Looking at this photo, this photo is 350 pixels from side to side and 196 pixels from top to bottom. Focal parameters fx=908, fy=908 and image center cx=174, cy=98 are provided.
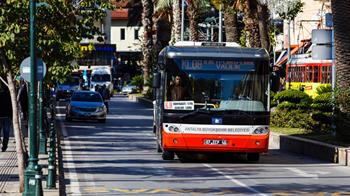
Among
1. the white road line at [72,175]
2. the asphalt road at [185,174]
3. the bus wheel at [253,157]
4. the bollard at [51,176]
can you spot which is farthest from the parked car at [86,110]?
the bollard at [51,176]

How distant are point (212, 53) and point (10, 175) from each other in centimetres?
673

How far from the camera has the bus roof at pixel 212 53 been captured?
22.7 metres

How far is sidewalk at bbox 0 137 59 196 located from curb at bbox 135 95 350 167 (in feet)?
24.4

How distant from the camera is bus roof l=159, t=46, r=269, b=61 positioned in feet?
74.4

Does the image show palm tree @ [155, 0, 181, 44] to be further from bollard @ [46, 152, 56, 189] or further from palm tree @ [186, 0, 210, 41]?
bollard @ [46, 152, 56, 189]

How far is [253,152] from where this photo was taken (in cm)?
2262

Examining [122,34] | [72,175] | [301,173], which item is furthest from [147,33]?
[122,34]

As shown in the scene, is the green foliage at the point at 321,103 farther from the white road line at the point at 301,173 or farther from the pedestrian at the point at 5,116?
the pedestrian at the point at 5,116

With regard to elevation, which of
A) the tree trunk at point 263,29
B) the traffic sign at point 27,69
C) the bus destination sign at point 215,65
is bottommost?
the bus destination sign at point 215,65

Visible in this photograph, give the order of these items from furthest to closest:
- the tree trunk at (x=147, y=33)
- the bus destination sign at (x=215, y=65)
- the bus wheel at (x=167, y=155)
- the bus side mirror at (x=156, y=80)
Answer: the tree trunk at (x=147, y=33) < the bus wheel at (x=167, y=155) < the bus side mirror at (x=156, y=80) < the bus destination sign at (x=215, y=65)

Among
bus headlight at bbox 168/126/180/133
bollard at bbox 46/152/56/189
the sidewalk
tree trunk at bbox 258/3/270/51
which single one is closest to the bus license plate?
bus headlight at bbox 168/126/180/133

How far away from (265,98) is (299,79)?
32728 mm

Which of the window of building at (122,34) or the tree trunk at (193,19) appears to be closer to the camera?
the tree trunk at (193,19)

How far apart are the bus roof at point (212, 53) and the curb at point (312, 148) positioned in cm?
312
